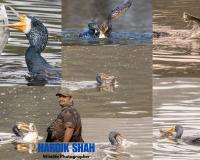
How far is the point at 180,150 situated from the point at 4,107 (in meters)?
0.95

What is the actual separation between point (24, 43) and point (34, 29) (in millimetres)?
92

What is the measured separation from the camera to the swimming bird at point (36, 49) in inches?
143

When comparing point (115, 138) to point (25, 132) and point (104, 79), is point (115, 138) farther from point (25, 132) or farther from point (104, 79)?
point (25, 132)

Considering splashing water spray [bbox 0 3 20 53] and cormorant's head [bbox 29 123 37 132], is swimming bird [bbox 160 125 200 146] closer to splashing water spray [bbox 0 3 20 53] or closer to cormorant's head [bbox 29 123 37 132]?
cormorant's head [bbox 29 123 37 132]

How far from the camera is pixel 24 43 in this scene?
3660 millimetres

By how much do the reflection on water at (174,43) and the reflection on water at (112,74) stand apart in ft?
0.25

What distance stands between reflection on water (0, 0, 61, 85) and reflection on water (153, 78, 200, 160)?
0.58 meters

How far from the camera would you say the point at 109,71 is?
364cm

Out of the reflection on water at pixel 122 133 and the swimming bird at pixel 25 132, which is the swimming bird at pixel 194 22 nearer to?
the reflection on water at pixel 122 133

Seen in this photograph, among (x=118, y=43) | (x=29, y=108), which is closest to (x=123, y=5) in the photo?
(x=118, y=43)

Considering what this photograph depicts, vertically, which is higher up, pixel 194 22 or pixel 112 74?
pixel 194 22

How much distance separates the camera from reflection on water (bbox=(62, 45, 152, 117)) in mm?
3611

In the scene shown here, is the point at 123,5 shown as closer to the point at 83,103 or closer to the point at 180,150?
the point at 83,103

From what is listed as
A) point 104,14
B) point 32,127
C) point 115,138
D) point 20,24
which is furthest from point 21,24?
point 115,138
